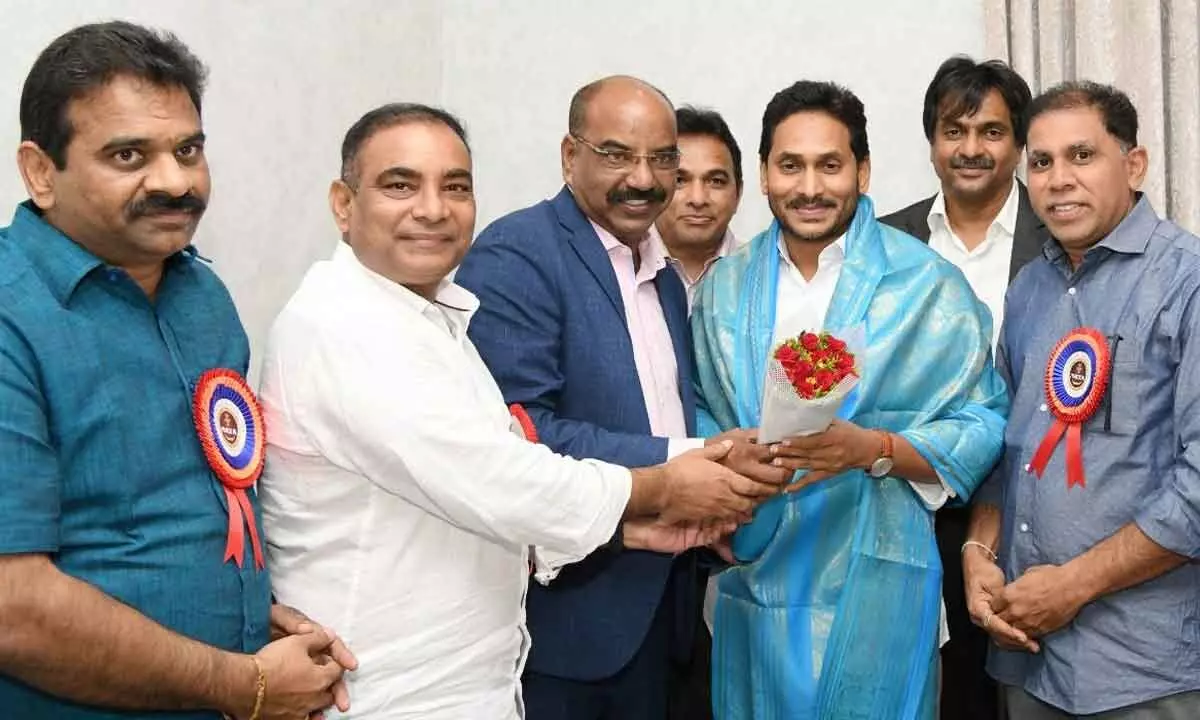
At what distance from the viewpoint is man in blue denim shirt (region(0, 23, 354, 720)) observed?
1325 millimetres

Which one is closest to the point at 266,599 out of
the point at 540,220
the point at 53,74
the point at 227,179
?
the point at 53,74

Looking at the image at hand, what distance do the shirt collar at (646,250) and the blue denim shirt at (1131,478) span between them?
780 millimetres

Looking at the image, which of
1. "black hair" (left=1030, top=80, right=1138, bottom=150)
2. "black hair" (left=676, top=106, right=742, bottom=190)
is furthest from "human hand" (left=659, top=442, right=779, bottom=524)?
"black hair" (left=676, top=106, right=742, bottom=190)

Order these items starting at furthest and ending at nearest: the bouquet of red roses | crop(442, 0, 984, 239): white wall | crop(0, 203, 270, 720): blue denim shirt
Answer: crop(442, 0, 984, 239): white wall
the bouquet of red roses
crop(0, 203, 270, 720): blue denim shirt

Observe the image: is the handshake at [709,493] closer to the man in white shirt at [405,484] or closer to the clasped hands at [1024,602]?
the man in white shirt at [405,484]

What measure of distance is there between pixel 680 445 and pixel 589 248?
0.43 meters

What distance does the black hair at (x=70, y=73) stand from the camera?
4.75ft

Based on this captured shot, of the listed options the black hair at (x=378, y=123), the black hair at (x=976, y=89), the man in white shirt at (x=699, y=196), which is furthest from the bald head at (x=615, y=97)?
the black hair at (x=976, y=89)

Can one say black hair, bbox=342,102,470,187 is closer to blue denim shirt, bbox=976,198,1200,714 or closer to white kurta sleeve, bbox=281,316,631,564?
white kurta sleeve, bbox=281,316,631,564

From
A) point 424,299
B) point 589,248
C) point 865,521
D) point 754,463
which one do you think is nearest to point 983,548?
point 865,521

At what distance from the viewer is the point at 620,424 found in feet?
7.32

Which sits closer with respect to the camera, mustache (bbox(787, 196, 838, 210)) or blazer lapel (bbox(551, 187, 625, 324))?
blazer lapel (bbox(551, 187, 625, 324))

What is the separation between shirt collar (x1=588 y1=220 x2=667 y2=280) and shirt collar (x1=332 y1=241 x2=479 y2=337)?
1.57 ft

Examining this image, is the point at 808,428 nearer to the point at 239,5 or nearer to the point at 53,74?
the point at 53,74
